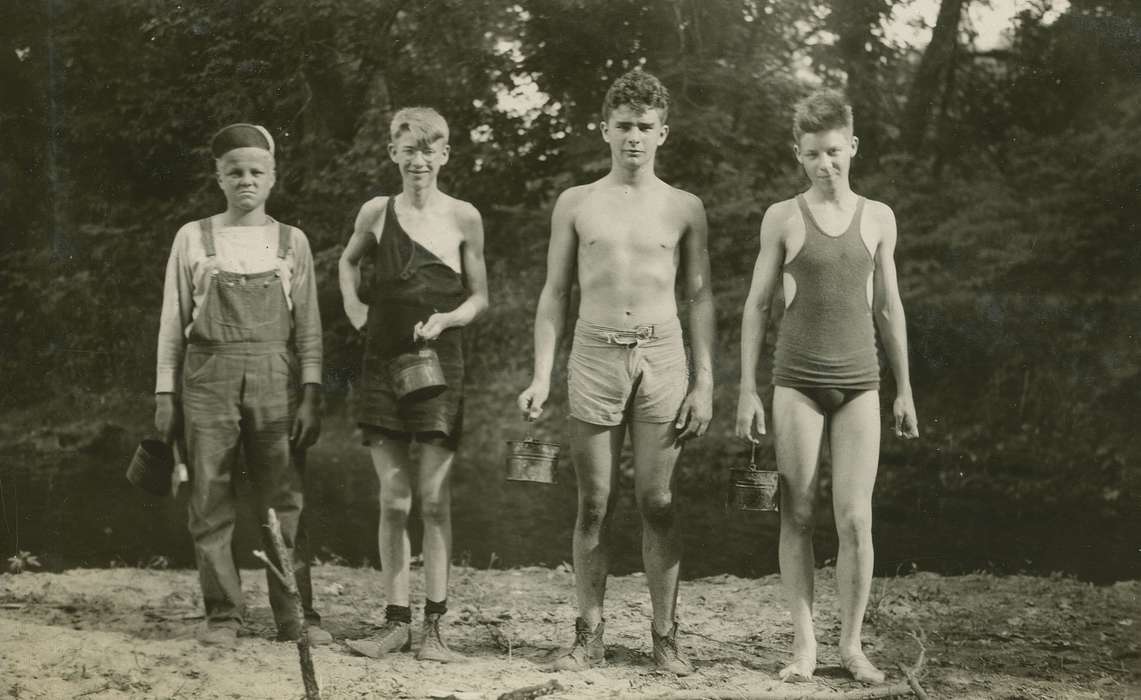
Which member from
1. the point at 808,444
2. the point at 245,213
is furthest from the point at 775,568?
the point at 245,213

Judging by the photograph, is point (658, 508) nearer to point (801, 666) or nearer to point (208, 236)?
point (801, 666)

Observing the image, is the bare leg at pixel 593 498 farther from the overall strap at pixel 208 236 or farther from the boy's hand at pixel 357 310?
the overall strap at pixel 208 236

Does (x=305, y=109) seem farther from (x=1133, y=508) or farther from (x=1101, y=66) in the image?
(x=1133, y=508)

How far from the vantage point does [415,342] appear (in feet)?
14.7

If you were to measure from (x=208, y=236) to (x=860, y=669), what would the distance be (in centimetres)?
304

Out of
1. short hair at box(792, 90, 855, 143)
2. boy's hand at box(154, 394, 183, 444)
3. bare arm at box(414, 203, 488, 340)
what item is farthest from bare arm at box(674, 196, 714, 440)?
boy's hand at box(154, 394, 183, 444)

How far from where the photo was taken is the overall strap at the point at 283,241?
463 centimetres

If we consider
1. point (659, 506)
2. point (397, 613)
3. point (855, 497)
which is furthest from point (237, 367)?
point (855, 497)

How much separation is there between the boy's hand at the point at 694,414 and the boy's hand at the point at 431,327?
0.99 m

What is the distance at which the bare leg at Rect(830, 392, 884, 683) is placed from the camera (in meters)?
4.16

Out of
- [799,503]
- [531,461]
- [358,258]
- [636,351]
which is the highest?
[358,258]

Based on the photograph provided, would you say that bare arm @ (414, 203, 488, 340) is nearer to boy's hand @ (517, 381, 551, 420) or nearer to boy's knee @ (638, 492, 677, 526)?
boy's hand @ (517, 381, 551, 420)

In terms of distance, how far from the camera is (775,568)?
7.06 m

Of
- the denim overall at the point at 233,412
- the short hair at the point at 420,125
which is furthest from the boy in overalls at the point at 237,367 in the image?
the short hair at the point at 420,125
